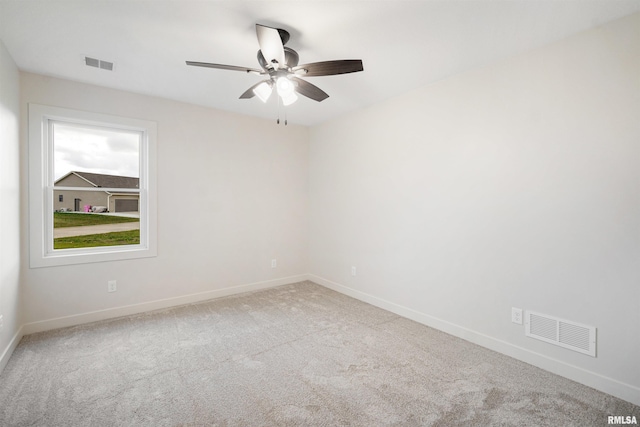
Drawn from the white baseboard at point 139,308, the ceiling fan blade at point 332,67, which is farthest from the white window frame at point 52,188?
the ceiling fan blade at point 332,67

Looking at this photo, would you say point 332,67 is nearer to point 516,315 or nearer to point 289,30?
point 289,30

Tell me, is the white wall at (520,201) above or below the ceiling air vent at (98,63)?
below

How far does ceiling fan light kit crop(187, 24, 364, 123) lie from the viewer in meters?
1.95

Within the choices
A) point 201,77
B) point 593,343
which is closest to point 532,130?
point 593,343

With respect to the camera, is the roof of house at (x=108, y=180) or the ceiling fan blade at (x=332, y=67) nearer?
the ceiling fan blade at (x=332, y=67)

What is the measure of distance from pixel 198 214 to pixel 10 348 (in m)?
2.03

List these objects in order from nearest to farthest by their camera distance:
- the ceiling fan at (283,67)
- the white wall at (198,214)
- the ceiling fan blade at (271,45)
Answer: the ceiling fan blade at (271,45)
the ceiling fan at (283,67)
the white wall at (198,214)

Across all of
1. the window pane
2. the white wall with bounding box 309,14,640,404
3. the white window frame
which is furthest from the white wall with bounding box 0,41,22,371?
the white wall with bounding box 309,14,640,404

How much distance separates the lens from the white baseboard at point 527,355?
80.0 inches

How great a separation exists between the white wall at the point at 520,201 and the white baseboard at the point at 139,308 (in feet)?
5.51

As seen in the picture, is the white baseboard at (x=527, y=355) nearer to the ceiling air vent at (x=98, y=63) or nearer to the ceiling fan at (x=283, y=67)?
the ceiling fan at (x=283, y=67)

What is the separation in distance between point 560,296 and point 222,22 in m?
3.17

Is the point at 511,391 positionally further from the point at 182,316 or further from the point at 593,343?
the point at 182,316

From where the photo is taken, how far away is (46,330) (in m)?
2.99
